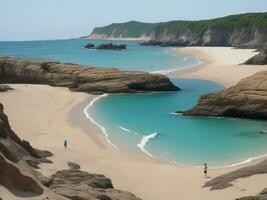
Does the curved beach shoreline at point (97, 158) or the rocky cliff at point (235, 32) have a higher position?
the rocky cliff at point (235, 32)

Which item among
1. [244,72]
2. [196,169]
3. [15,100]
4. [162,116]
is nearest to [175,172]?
[196,169]

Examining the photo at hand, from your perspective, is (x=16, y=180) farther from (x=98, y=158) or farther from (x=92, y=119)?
(x=92, y=119)

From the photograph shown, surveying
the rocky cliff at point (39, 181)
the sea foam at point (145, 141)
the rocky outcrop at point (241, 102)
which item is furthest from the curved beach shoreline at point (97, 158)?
the rocky outcrop at point (241, 102)

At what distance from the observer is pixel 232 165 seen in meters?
27.0

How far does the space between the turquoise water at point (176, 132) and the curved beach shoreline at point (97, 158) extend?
1514 millimetres

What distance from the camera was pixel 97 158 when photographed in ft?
91.7

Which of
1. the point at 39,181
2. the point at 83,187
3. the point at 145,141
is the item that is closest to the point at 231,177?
the point at 83,187

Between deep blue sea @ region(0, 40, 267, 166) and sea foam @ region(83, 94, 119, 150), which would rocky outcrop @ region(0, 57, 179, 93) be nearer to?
sea foam @ region(83, 94, 119, 150)

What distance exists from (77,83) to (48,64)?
6721 mm

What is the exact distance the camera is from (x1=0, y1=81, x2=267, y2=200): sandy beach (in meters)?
20.7

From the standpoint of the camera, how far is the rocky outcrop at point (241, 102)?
39156 mm

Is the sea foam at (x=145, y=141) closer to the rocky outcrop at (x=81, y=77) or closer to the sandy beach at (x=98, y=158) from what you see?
the sandy beach at (x=98, y=158)

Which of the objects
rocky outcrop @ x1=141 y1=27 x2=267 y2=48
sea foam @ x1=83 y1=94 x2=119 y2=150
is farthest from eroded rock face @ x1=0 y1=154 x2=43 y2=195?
rocky outcrop @ x1=141 y1=27 x2=267 y2=48

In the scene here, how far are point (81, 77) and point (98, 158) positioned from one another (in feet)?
113
